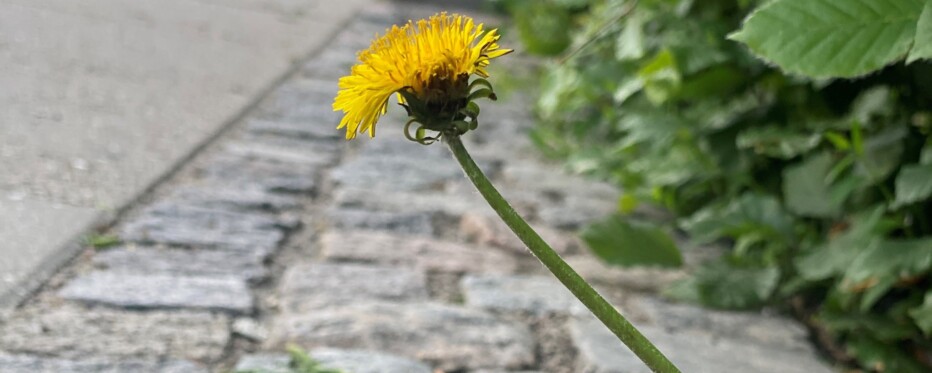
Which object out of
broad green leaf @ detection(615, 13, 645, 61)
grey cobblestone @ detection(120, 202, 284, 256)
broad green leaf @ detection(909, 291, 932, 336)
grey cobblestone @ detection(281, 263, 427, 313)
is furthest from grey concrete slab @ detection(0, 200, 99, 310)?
broad green leaf @ detection(909, 291, 932, 336)

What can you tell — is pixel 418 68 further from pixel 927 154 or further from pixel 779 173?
pixel 779 173

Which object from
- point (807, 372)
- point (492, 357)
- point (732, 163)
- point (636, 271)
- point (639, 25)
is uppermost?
point (639, 25)

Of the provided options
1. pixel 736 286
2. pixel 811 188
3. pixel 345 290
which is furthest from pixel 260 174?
pixel 811 188

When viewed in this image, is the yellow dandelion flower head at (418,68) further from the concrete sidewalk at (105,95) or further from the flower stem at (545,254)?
the concrete sidewalk at (105,95)

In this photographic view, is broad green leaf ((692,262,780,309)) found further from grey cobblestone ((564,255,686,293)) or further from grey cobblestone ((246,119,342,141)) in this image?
grey cobblestone ((246,119,342,141))

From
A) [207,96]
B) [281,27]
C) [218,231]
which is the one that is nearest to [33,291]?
[218,231]

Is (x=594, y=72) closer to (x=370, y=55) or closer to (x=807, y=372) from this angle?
(x=807, y=372)
